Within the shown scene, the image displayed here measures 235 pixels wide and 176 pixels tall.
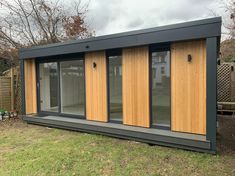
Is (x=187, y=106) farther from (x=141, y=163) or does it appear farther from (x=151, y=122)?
(x=141, y=163)

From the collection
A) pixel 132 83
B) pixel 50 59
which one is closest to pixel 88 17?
pixel 50 59

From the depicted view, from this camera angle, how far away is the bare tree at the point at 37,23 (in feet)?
38.1

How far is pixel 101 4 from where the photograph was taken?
40.4ft

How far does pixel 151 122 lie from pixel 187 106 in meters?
0.98

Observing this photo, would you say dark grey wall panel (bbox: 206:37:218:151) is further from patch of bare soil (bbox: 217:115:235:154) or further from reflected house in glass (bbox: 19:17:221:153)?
patch of bare soil (bbox: 217:115:235:154)

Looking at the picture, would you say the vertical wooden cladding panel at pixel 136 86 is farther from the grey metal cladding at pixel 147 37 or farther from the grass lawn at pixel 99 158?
the grass lawn at pixel 99 158

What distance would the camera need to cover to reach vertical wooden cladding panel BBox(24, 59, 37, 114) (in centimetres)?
802

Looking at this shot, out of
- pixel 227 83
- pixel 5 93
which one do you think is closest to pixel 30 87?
pixel 5 93

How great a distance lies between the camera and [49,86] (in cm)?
777

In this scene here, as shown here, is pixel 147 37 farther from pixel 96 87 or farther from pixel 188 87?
pixel 96 87

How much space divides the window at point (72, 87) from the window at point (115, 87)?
3.40ft

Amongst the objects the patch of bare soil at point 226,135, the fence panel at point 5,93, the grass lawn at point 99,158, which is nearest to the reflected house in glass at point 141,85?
the grass lawn at point 99,158

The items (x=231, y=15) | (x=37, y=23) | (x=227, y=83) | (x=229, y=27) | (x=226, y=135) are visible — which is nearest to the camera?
(x=226, y=135)

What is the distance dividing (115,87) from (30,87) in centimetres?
349
